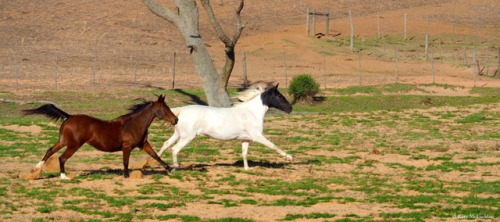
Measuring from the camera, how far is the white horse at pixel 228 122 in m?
17.3

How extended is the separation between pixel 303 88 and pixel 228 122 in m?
16.5

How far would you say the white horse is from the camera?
1734 centimetres

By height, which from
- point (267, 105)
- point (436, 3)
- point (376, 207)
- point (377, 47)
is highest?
point (436, 3)

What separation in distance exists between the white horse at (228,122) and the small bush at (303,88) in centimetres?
1561

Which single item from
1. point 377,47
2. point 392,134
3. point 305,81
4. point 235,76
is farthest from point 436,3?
point 392,134

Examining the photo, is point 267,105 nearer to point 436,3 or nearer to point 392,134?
point 392,134

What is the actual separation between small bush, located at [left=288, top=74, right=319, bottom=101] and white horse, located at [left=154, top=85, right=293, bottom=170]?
15608 mm

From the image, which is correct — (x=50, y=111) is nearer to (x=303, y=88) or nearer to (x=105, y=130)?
(x=105, y=130)

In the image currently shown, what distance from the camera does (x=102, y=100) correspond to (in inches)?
1277

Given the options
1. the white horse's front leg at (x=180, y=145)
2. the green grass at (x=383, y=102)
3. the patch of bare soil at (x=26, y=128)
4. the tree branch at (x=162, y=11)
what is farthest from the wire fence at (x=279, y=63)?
the white horse's front leg at (x=180, y=145)

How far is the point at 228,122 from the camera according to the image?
693 inches

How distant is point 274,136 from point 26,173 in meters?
8.91

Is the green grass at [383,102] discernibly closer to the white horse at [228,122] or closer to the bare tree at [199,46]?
the bare tree at [199,46]

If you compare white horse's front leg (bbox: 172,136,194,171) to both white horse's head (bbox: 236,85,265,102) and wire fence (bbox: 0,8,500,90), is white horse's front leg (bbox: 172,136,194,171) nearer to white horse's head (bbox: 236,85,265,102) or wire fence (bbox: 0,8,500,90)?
white horse's head (bbox: 236,85,265,102)
